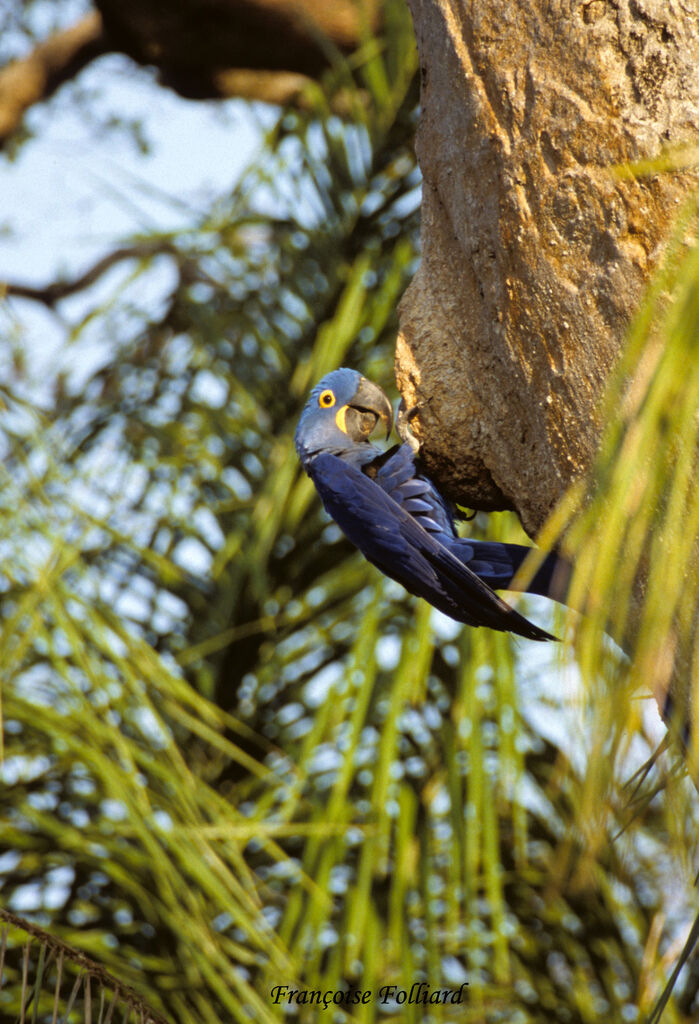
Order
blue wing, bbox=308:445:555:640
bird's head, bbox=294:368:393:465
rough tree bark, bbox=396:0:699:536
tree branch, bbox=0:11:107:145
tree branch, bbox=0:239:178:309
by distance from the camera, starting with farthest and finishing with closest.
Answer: tree branch, bbox=0:239:178:309 → tree branch, bbox=0:11:107:145 → bird's head, bbox=294:368:393:465 → blue wing, bbox=308:445:555:640 → rough tree bark, bbox=396:0:699:536

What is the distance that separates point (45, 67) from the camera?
194 inches

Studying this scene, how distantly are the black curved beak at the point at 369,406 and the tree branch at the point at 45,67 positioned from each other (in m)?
3.10

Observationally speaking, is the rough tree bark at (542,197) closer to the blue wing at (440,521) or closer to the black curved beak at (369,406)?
the blue wing at (440,521)

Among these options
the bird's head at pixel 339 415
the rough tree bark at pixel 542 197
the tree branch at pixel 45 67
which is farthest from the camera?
the tree branch at pixel 45 67

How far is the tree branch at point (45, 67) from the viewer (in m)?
4.83

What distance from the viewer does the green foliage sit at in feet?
9.57

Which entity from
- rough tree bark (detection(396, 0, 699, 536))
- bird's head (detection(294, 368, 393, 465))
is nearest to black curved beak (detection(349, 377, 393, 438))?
bird's head (detection(294, 368, 393, 465))

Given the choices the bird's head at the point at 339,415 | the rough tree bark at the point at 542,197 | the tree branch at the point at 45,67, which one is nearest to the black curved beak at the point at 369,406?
the bird's head at the point at 339,415

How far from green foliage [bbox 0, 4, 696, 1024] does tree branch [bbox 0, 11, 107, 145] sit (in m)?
1.37

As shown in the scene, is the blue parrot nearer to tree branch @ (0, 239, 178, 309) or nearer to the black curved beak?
the black curved beak

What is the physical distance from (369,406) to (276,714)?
1314 mm

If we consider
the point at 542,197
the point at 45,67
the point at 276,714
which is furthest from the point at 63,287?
the point at 542,197

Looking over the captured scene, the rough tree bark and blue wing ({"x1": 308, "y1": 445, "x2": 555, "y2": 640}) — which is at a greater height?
the rough tree bark

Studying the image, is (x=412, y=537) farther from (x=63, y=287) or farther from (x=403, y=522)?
(x=63, y=287)
